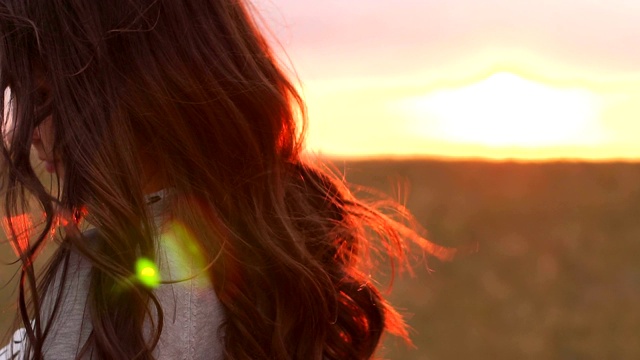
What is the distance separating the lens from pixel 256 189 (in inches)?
72.5

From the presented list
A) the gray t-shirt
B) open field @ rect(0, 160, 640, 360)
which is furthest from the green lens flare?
open field @ rect(0, 160, 640, 360)

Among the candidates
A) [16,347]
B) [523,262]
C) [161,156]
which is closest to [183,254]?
[161,156]

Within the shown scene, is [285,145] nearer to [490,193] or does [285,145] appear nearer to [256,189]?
[256,189]

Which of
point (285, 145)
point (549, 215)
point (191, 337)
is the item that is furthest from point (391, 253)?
point (549, 215)

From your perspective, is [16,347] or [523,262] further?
[523,262]

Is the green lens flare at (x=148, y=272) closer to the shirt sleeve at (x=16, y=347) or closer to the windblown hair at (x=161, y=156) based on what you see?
the windblown hair at (x=161, y=156)

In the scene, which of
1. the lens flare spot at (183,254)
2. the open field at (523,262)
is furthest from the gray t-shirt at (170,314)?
the open field at (523,262)

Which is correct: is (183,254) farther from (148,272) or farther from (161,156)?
(161,156)

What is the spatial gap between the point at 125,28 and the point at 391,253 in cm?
→ 97

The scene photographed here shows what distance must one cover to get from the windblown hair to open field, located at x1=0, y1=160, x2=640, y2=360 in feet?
24.3

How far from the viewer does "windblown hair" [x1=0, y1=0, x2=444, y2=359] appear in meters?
1.60

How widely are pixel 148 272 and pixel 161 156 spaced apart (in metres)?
0.22

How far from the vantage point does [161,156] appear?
1.71 metres

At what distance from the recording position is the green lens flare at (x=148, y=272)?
5.24 ft
